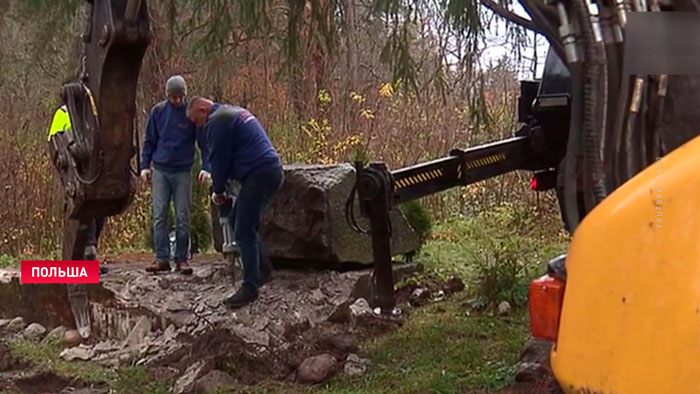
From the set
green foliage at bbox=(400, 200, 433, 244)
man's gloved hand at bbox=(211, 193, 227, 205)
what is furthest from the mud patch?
green foliage at bbox=(400, 200, 433, 244)

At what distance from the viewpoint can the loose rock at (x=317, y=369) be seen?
20.1 feet

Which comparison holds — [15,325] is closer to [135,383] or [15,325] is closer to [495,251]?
[135,383]

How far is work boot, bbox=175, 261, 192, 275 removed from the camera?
8117mm

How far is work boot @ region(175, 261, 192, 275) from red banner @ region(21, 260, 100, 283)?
0.67m

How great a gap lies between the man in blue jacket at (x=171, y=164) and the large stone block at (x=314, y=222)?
69cm

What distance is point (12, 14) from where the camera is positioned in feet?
33.1

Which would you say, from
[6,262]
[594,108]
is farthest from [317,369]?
[6,262]

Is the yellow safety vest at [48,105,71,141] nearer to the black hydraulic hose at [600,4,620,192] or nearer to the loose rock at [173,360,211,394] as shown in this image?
the loose rock at [173,360,211,394]

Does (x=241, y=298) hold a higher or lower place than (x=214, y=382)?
higher

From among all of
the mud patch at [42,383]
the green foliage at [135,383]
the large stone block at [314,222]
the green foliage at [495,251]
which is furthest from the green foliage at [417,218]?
the mud patch at [42,383]

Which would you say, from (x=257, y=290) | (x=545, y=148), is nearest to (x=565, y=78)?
(x=545, y=148)

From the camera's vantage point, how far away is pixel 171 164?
834 centimetres

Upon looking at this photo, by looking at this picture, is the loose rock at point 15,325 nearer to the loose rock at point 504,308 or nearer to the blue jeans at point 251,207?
the blue jeans at point 251,207

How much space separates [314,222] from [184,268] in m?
1.17
